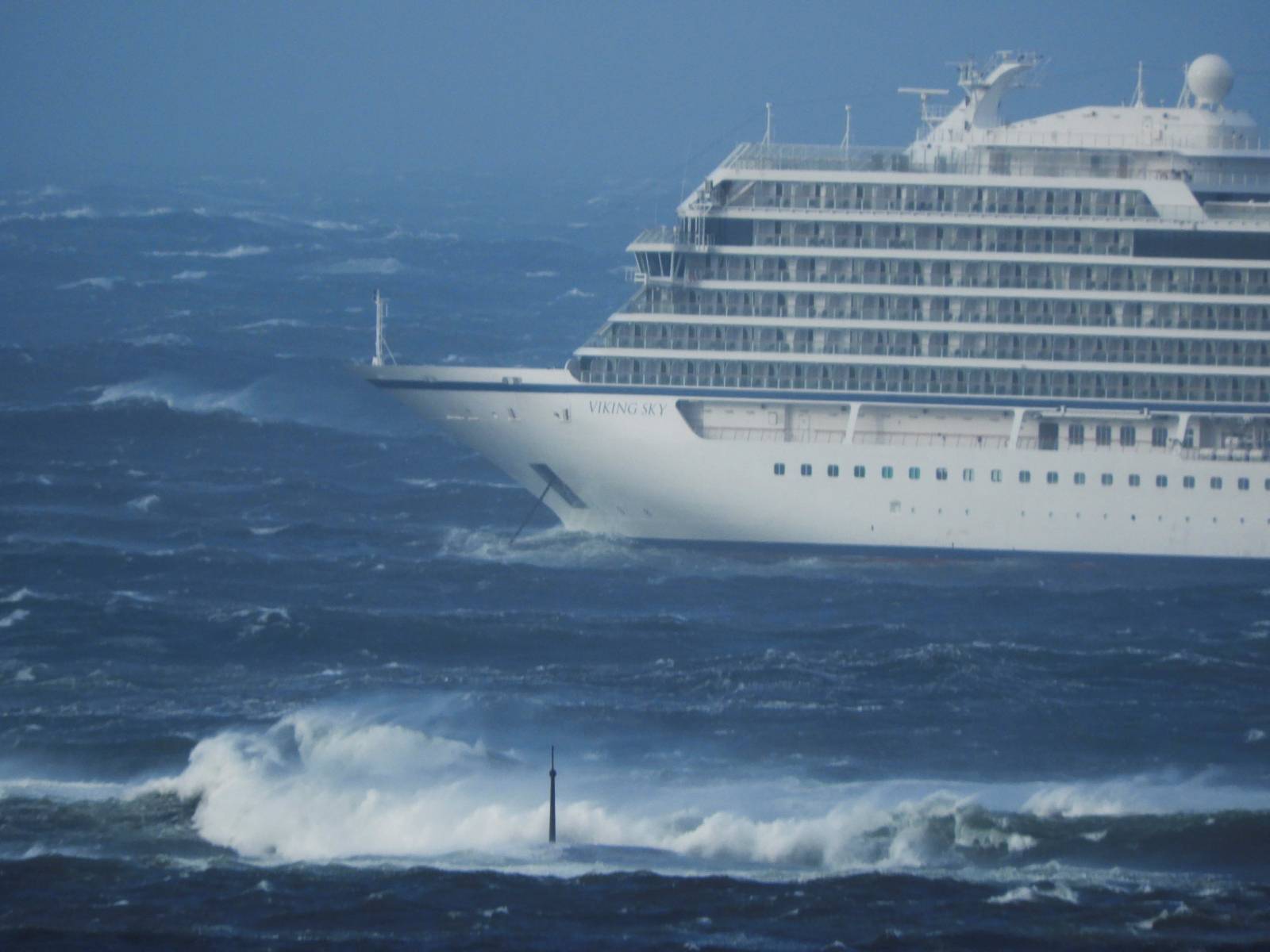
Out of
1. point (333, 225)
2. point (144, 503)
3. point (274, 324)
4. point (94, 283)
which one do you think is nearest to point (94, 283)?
point (94, 283)

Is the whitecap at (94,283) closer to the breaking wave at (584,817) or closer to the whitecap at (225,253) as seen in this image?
the whitecap at (225,253)

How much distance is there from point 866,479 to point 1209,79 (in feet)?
46.3


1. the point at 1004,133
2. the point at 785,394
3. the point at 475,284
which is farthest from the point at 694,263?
the point at 475,284

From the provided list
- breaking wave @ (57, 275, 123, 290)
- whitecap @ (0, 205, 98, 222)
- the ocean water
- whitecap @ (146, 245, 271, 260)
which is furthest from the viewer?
whitecap @ (0, 205, 98, 222)

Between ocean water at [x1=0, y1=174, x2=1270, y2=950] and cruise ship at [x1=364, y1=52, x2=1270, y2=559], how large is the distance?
1.68 metres

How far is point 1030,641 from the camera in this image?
156 feet

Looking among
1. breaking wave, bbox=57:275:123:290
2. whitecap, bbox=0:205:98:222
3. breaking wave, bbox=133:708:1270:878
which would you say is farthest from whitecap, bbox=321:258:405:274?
breaking wave, bbox=133:708:1270:878

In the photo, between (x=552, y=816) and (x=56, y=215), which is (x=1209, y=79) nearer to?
(x=552, y=816)

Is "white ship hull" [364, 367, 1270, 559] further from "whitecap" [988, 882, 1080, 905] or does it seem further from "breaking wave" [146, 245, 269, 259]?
"breaking wave" [146, 245, 269, 259]

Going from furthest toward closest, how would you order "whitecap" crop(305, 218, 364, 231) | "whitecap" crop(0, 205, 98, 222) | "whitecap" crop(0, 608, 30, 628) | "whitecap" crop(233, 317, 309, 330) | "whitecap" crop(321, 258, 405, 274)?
"whitecap" crop(305, 218, 364, 231) < "whitecap" crop(0, 205, 98, 222) < "whitecap" crop(321, 258, 405, 274) < "whitecap" crop(233, 317, 309, 330) < "whitecap" crop(0, 608, 30, 628)

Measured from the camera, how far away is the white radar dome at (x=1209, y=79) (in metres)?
54.7

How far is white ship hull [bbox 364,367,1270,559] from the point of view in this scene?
52.5 m

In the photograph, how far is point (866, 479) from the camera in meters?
52.5

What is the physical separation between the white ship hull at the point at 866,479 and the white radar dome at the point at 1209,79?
385 inches
